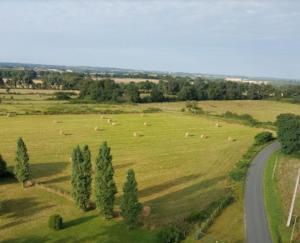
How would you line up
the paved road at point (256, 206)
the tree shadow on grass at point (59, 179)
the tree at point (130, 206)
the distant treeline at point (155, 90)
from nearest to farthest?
the paved road at point (256, 206) < the tree at point (130, 206) < the tree shadow on grass at point (59, 179) < the distant treeline at point (155, 90)

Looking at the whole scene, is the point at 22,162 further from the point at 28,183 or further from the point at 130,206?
the point at 130,206

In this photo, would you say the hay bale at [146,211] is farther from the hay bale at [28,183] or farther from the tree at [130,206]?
the hay bale at [28,183]

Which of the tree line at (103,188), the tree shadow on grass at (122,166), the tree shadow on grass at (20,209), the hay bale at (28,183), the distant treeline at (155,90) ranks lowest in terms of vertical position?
the tree shadow on grass at (20,209)

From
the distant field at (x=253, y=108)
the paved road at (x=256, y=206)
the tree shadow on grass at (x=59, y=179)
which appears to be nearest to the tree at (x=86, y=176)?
the tree shadow on grass at (x=59, y=179)

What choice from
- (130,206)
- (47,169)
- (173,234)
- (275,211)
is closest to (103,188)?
(130,206)

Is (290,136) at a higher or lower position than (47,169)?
higher

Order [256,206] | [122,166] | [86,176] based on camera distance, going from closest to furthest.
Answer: [86,176]
[256,206]
[122,166]

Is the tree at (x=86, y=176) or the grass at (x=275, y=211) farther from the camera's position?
the tree at (x=86, y=176)
